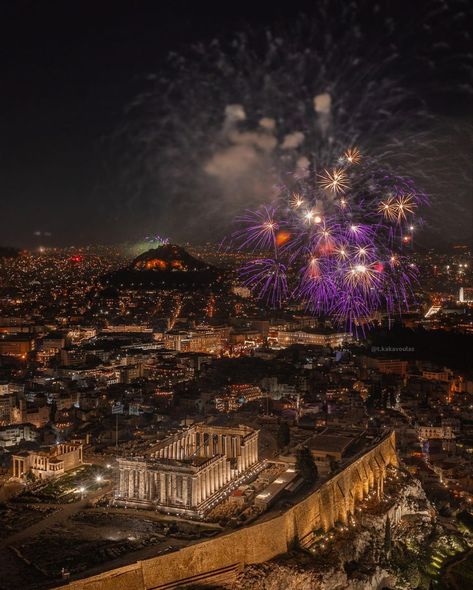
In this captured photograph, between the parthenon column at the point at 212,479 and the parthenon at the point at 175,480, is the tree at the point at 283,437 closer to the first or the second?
the parthenon at the point at 175,480

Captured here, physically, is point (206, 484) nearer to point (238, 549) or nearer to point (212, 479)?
point (212, 479)

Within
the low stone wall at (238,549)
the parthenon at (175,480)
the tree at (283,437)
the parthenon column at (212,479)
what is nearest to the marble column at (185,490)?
the parthenon at (175,480)

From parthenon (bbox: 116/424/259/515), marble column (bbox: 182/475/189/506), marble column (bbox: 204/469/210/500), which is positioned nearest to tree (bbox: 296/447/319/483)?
parthenon (bbox: 116/424/259/515)

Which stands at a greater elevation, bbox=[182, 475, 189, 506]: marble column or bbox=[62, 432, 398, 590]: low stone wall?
bbox=[182, 475, 189, 506]: marble column

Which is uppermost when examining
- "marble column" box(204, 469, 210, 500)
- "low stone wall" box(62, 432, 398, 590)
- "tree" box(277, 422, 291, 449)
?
"tree" box(277, 422, 291, 449)

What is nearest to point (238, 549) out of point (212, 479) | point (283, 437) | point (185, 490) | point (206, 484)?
point (185, 490)

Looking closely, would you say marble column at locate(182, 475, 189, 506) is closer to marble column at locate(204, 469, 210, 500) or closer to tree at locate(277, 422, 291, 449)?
marble column at locate(204, 469, 210, 500)
